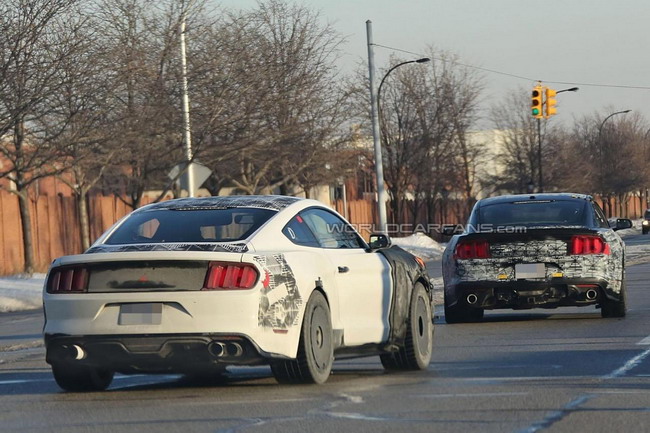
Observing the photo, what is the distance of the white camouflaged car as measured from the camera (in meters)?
9.03

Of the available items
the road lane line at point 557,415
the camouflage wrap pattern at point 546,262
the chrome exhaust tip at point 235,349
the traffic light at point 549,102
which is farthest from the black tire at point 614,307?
the traffic light at point 549,102

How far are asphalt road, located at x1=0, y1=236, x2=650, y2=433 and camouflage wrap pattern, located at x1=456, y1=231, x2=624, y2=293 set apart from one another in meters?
2.08

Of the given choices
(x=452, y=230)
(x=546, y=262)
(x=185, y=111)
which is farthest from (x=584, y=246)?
(x=185, y=111)

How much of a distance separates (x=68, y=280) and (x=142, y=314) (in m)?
0.66

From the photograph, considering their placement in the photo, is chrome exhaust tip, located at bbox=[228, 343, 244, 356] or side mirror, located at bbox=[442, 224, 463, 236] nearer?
chrome exhaust tip, located at bbox=[228, 343, 244, 356]

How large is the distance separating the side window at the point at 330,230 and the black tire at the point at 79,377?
193 cm

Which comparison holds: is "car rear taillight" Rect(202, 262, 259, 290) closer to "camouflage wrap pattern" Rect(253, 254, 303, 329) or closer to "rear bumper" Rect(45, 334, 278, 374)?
"camouflage wrap pattern" Rect(253, 254, 303, 329)

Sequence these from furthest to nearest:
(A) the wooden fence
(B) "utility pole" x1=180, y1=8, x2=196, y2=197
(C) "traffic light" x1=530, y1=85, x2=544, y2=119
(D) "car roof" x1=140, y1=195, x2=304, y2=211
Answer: (C) "traffic light" x1=530, y1=85, x2=544, y2=119
(A) the wooden fence
(B) "utility pole" x1=180, y1=8, x2=196, y2=197
(D) "car roof" x1=140, y1=195, x2=304, y2=211

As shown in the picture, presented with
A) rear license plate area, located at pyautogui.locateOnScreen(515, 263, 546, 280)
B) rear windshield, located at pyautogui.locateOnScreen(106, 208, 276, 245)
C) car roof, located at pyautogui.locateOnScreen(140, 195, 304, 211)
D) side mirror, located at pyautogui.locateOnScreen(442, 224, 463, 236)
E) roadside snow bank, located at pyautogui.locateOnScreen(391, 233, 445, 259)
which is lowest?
roadside snow bank, located at pyautogui.locateOnScreen(391, 233, 445, 259)

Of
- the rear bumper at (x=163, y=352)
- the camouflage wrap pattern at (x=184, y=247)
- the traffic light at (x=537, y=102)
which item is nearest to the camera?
the rear bumper at (x=163, y=352)

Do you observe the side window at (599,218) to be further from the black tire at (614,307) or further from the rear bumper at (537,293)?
the rear bumper at (537,293)

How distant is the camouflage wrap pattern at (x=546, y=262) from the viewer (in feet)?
50.2

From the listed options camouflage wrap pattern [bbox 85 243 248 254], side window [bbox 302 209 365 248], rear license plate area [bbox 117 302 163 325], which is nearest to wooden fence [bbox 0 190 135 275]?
side window [bbox 302 209 365 248]

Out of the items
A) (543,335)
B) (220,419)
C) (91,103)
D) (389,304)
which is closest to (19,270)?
(91,103)
